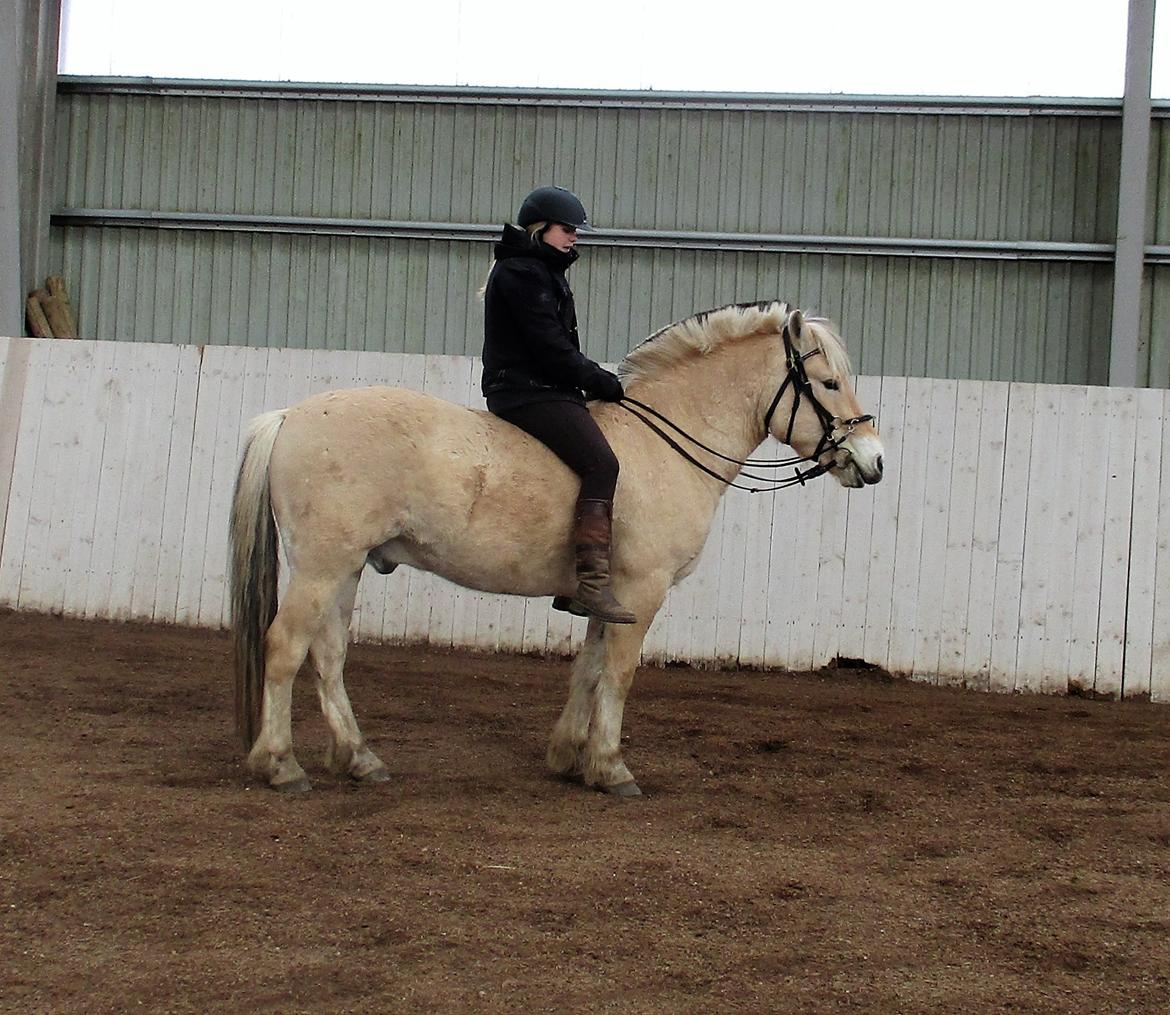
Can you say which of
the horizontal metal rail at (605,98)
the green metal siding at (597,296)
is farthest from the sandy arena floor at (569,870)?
the horizontal metal rail at (605,98)

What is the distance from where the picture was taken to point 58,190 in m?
12.1

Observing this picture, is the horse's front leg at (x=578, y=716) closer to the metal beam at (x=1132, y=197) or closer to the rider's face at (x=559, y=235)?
the rider's face at (x=559, y=235)

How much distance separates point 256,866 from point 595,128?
30.0ft

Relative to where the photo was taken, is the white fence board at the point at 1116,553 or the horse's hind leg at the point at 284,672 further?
the white fence board at the point at 1116,553

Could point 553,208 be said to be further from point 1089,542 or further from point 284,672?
point 1089,542

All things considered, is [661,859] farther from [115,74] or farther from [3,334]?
[115,74]

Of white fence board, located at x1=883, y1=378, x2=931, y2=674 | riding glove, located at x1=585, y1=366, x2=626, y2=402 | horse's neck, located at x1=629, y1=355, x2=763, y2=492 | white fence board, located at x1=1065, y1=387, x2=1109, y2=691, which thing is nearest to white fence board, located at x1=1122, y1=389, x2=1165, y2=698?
white fence board, located at x1=1065, y1=387, x2=1109, y2=691

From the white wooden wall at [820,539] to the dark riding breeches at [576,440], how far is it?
12.7 feet

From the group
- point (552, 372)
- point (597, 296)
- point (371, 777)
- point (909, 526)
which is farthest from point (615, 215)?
point (371, 777)

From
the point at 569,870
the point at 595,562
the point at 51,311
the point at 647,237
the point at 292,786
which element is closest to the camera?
the point at 569,870

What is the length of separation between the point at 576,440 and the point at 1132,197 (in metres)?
7.75

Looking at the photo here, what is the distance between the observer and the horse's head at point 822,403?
17.3 feet

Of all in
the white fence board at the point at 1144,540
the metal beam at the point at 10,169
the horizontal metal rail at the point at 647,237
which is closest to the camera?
the white fence board at the point at 1144,540

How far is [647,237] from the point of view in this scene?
1138 cm
